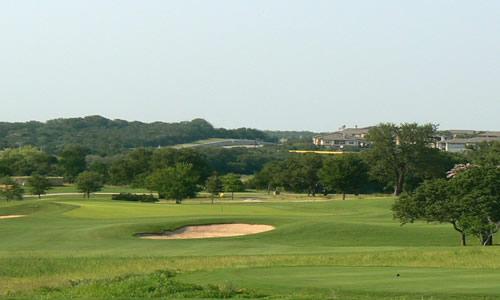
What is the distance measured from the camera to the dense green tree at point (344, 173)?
9569 centimetres

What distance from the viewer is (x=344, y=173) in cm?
9569

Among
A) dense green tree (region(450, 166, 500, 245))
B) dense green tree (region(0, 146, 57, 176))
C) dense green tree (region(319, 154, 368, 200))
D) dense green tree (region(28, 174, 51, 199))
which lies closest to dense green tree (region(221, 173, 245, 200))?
dense green tree (region(319, 154, 368, 200))

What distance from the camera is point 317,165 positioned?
357 ft

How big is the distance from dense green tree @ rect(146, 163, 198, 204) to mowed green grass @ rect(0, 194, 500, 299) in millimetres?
24025

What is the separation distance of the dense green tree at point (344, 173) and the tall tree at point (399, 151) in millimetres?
1888

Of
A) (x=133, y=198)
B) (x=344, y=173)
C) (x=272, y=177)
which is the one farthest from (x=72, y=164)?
(x=344, y=173)

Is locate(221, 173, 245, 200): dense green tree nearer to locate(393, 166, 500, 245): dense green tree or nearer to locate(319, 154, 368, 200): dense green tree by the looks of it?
locate(319, 154, 368, 200): dense green tree

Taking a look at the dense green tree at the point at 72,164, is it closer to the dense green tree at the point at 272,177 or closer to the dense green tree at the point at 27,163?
the dense green tree at the point at 27,163

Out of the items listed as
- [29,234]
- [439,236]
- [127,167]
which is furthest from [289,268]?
[127,167]

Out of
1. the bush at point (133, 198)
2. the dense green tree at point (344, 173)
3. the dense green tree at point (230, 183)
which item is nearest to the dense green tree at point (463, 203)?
the bush at point (133, 198)

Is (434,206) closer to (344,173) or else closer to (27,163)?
(344,173)

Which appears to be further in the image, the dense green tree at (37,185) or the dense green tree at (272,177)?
the dense green tree at (272,177)

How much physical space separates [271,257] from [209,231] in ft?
57.4

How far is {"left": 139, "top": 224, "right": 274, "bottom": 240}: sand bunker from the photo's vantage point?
48.1 metres
